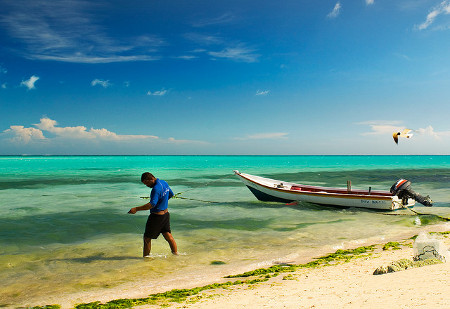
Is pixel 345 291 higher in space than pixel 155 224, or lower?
lower

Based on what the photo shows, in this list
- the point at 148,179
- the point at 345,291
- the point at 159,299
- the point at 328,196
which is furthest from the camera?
the point at 328,196

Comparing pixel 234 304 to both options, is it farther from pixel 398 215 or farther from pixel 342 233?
pixel 398 215

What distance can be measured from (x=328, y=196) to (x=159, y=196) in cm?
1253

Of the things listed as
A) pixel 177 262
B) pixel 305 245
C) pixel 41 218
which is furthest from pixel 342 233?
pixel 41 218

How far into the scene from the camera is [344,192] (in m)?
19.5

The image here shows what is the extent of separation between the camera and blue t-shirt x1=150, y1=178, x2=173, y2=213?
834 centimetres

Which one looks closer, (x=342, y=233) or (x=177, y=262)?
(x=177, y=262)

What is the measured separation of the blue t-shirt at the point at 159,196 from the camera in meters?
8.34

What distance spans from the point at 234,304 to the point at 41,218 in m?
14.8

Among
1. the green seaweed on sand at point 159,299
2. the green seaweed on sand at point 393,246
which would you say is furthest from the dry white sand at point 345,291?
the green seaweed on sand at point 393,246

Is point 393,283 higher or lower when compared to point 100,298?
higher

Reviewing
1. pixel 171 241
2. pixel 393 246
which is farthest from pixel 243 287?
pixel 393 246

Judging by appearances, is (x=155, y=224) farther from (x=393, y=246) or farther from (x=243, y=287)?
(x=393, y=246)

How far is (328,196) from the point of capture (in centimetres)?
1852
